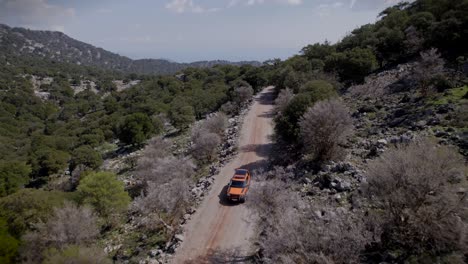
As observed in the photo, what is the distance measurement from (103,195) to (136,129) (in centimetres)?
2498

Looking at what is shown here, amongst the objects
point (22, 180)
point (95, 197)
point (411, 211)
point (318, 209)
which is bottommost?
point (22, 180)

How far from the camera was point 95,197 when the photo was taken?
2478 centimetres

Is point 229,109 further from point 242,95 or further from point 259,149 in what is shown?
point 259,149

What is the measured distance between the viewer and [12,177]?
42.1 m

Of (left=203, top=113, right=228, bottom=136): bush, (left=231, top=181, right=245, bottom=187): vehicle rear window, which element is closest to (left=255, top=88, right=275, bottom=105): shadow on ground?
(left=203, top=113, right=228, bottom=136): bush

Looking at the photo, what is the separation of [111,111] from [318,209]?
91.3 m

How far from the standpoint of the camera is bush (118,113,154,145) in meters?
48.5

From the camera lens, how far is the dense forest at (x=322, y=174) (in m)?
11.5

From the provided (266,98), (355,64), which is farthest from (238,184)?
(266,98)

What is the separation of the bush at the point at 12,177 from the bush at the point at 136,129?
48.6 ft

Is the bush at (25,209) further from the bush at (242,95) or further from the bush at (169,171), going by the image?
the bush at (242,95)

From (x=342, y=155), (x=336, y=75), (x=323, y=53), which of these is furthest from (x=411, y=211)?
(x=323, y=53)

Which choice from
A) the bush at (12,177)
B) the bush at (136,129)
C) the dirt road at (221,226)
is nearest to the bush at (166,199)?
the dirt road at (221,226)

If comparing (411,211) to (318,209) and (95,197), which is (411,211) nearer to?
(318,209)
